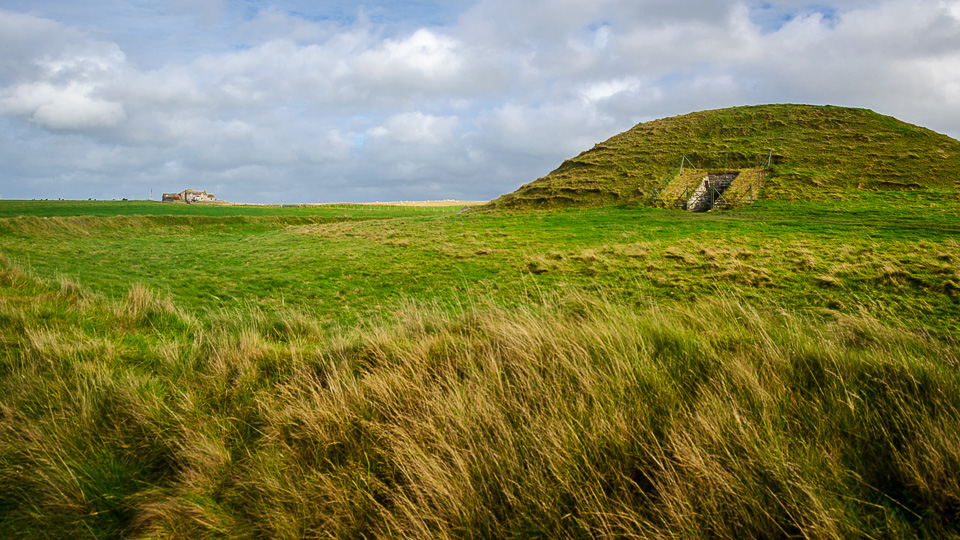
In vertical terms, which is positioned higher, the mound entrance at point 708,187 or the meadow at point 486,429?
the mound entrance at point 708,187

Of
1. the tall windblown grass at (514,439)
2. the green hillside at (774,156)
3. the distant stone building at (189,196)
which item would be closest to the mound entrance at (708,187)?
the green hillside at (774,156)

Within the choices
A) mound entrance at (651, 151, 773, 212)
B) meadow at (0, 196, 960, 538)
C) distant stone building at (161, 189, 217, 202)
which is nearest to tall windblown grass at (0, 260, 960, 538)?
meadow at (0, 196, 960, 538)

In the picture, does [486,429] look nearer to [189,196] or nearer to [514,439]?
[514,439]

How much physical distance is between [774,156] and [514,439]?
44.7 metres

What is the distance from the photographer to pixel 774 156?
39.0 meters

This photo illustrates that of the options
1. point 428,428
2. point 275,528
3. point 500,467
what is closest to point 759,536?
point 500,467

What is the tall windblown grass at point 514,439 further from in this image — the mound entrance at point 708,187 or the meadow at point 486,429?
the mound entrance at point 708,187

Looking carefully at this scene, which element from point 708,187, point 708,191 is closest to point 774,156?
point 708,187

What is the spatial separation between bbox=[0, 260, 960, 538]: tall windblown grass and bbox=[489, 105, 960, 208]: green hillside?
31.5m

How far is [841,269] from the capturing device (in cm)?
1132

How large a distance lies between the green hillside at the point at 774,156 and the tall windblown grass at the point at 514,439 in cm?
3149

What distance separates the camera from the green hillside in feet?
106

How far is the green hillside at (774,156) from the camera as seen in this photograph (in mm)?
32188

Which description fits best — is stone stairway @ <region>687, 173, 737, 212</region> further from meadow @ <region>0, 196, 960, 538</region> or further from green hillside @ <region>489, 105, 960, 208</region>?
meadow @ <region>0, 196, 960, 538</region>
